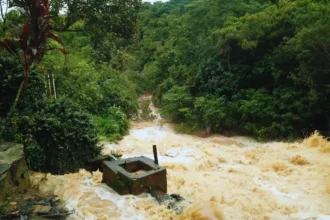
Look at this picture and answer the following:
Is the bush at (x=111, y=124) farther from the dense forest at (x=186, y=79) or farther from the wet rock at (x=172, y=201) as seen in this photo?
the wet rock at (x=172, y=201)

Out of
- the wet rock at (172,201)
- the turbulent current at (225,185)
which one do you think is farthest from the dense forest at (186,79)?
the wet rock at (172,201)

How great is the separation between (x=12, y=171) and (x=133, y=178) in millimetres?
2060

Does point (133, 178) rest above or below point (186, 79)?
below

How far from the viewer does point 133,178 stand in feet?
19.6

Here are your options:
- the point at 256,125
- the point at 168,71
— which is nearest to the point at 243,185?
the point at 256,125

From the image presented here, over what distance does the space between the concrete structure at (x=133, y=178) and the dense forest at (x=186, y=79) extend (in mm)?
1735

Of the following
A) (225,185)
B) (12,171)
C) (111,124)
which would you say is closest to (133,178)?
(12,171)

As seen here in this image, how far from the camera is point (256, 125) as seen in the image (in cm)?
1260

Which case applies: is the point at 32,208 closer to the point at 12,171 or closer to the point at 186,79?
the point at 12,171

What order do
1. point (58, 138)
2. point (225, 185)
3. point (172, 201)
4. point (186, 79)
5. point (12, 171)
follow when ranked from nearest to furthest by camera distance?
point (12, 171) → point (172, 201) → point (225, 185) → point (58, 138) → point (186, 79)

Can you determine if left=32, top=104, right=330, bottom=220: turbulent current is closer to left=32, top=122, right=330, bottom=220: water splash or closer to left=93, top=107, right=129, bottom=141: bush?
left=32, top=122, right=330, bottom=220: water splash

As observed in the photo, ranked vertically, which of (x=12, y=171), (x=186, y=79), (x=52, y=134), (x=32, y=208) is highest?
(x=186, y=79)

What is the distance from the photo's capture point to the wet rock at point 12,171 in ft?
17.0

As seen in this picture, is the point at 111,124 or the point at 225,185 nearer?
the point at 225,185
